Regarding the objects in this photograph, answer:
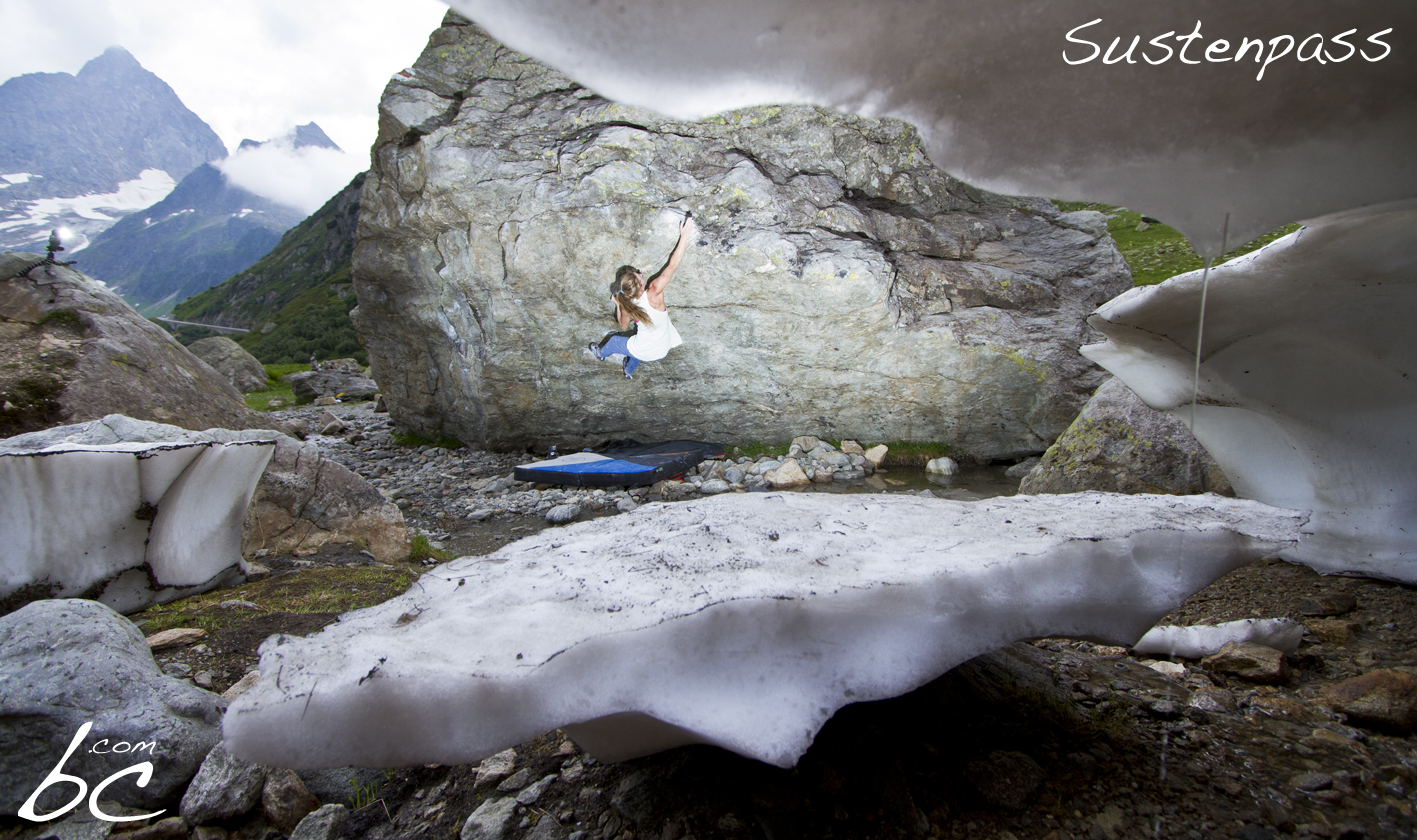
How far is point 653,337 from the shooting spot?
27.2 feet

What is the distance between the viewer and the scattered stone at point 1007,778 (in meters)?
1.36

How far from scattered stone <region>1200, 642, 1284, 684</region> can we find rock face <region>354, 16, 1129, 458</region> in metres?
6.18

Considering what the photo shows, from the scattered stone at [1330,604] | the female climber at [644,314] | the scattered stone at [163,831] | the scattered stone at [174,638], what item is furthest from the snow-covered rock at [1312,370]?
the female climber at [644,314]

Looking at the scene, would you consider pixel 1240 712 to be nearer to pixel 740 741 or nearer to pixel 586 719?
pixel 740 741

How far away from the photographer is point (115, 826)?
1554 mm

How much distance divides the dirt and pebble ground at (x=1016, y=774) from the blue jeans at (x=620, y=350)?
22.5 ft

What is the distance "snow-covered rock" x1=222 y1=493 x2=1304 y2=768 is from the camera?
1100 millimetres

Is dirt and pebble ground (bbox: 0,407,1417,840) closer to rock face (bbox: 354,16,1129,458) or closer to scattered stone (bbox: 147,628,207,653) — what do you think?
scattered stone (bbox: 147,628,207,653)

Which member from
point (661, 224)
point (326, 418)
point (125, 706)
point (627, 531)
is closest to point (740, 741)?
point (627, 531)

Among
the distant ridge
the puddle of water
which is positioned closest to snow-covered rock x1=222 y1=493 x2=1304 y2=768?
the puddle of water

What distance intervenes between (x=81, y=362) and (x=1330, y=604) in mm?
7778

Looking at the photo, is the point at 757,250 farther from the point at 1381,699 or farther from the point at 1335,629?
the point at 1381,699

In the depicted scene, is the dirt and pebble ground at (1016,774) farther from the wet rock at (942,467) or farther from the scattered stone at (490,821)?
the wet rock at (942,467)

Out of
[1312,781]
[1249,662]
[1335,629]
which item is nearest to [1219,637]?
[1249,662]
